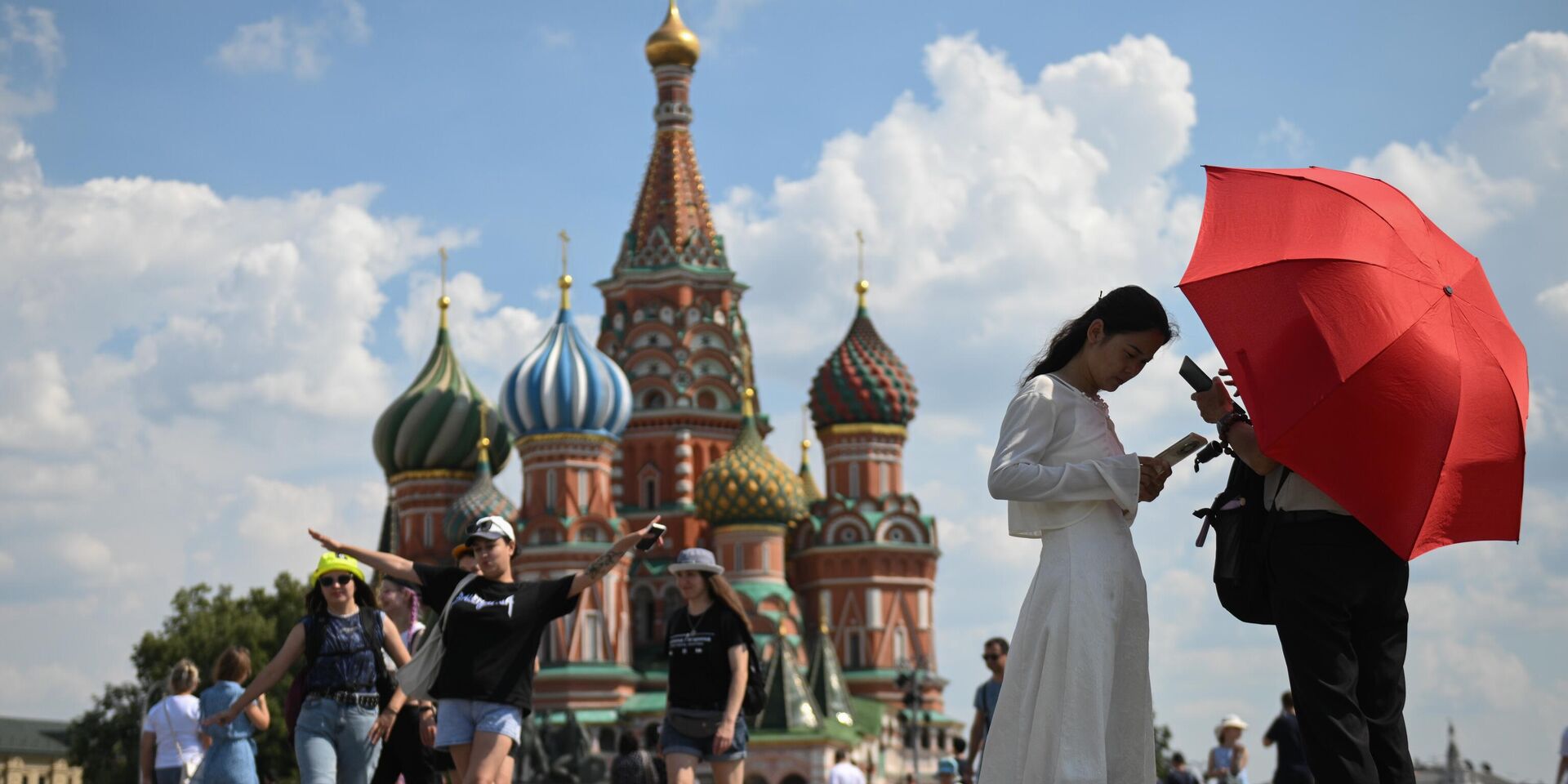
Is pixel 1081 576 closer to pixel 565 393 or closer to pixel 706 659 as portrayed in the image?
pixel 706 659

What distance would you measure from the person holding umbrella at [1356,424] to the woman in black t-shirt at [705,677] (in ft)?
12.3

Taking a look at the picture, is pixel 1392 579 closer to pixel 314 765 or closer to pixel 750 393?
pixel 314 765

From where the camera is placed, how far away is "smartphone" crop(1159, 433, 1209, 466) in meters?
5.85

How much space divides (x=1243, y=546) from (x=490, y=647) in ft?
10.2

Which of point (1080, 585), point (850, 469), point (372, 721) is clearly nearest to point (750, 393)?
point (850, 469)

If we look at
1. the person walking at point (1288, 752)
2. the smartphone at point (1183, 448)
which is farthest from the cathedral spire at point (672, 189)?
the smartphone at point (1183, 448)

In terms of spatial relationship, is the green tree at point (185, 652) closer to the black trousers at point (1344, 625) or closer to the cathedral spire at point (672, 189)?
the cathedral spire at point (672, 189)

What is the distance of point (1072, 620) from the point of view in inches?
216

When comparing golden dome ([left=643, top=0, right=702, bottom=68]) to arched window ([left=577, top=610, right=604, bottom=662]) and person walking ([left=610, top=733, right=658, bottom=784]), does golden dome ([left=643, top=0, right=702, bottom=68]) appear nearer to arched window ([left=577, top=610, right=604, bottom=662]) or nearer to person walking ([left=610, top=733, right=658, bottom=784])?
arched window ([left=577, top=610, right=604, bottom=662])

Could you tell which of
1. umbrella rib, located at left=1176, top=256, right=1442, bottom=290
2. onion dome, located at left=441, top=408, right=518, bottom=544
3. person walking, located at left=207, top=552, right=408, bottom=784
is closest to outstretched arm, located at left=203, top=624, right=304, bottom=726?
person walking, located at left=207, top=552, right=408, bottom=784

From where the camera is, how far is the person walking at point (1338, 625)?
220 inches

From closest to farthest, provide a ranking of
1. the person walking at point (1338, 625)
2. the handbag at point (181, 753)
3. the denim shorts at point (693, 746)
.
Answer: the person walking at point (1338, 625) → the denim shorts at point (693, 746) → the handbag at point (181, 753)

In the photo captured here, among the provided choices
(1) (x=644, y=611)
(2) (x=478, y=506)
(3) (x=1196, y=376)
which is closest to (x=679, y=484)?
(1) (x=644, y=611)

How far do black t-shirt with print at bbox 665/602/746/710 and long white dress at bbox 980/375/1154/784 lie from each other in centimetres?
365
